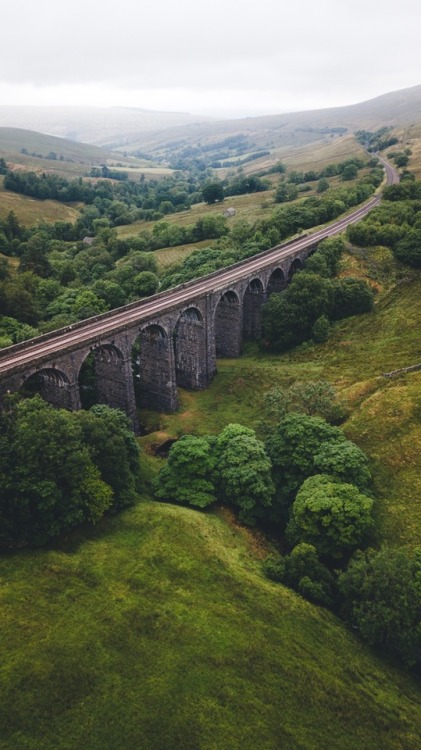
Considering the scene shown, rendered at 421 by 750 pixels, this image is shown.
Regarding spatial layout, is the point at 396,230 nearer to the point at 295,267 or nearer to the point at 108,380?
the point at 295,267

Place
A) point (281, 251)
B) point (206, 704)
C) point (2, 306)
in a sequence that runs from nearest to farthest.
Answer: point (206, 704)
point (2, 306)
point (281, 251)

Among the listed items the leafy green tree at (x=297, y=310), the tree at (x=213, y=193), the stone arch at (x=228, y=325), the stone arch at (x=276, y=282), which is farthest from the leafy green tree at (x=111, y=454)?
the tree at (x=213, y=193)

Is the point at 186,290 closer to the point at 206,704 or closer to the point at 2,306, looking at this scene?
the point at 2,306

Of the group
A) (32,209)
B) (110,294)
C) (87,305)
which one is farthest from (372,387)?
(32,209)

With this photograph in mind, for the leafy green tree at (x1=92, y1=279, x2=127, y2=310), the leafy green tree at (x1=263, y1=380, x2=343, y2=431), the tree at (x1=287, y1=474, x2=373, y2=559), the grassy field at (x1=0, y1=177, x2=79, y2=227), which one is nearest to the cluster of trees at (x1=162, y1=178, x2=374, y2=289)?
the leafy green tree at (x1=92, y1=279, x2=127, y2=310)

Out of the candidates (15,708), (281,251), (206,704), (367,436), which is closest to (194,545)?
(206,704)

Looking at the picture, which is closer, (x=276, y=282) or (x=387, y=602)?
(x=387, y=602)
